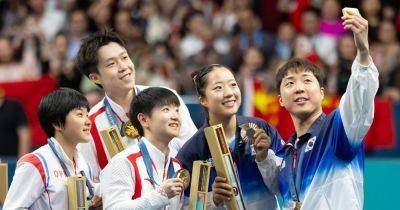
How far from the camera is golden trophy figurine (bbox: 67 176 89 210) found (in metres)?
7.69

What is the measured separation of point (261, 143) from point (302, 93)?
1.36ft

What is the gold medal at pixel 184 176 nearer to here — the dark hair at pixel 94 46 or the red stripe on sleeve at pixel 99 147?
the red stripe on sleeve at pixel 99 147

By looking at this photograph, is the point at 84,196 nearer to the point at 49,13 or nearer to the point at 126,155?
→ the point at 126,155

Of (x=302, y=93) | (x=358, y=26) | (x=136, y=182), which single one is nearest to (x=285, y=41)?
(x=302, y=93)

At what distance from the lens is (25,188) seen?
25.2ft

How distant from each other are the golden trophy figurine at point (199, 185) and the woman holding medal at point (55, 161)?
0.72m

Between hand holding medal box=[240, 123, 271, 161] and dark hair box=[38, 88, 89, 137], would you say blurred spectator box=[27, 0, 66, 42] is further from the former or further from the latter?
hand holding medal box=[240, 123, 271, 161]

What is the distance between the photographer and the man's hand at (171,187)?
745cm

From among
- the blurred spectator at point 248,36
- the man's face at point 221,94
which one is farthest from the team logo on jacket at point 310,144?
the blurred spectator at point 248,36

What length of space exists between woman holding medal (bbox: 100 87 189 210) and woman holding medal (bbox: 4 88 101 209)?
29cm

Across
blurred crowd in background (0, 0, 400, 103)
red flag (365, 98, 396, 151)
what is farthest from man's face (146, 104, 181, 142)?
blurred crowd in background (0, 0, 400, 103)

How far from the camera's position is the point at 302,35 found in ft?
54.3

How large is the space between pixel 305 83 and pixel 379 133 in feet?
21.9

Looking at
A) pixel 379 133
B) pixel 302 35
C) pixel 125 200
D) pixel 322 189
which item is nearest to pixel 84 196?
pixel 125 200
